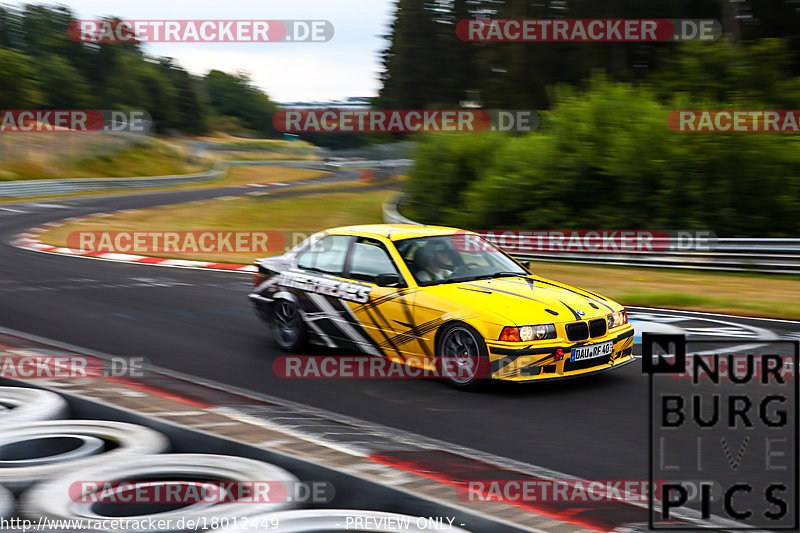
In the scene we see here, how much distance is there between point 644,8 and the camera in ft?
117

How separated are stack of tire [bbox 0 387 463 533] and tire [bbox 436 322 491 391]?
298cm

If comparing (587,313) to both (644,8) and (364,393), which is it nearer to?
(364,393)

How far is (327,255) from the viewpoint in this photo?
8.82 m

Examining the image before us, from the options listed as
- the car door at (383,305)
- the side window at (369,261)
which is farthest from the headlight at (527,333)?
the side window at (369,261)

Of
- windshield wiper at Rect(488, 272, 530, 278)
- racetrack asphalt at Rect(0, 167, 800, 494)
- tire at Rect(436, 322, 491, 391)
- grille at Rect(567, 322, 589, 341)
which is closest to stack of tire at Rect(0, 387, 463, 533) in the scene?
racetrack asphalt at Rect(0, 167, 800, 494)

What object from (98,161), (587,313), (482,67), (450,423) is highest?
(482,67)

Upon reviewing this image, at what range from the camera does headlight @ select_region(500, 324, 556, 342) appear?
23.2ft

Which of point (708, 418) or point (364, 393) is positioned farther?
point (364, 393)

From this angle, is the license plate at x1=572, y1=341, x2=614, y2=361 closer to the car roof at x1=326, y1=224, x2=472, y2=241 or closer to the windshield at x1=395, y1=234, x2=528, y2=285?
the windshield at x1=395, y1=234, x2=528, y2=285

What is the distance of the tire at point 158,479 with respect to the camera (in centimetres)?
379

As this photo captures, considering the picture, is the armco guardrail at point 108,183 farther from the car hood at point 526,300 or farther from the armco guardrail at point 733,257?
the car hood at point 526,300

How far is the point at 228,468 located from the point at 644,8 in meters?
35.2

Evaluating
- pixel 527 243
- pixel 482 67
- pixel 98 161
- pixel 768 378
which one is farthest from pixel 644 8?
pixel 98 161

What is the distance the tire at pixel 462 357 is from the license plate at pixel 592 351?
747 millimetres
